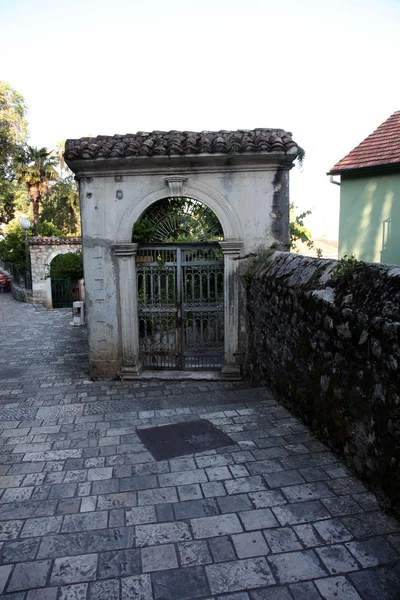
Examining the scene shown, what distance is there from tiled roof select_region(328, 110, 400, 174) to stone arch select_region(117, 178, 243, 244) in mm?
6564

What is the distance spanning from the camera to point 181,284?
22.5 feet

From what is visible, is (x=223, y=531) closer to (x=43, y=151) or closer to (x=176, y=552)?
(x=176, y=552)

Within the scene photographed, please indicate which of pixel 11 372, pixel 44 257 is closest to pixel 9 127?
pixel 44 257

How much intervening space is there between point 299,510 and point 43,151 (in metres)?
23.4

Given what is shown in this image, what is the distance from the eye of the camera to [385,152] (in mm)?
11133

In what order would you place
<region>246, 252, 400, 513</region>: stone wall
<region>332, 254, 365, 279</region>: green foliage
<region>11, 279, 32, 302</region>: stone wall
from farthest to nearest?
<region>11, 279, 32, 302</region>: stone wall → <region>332, 254, 365, 279</region>: green foliage → <region>246, 252, 400, 513</region>: stone wall

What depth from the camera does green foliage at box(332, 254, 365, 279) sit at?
3630mm

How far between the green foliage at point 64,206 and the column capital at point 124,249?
25123 millimetres

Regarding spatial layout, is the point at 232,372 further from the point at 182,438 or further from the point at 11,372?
the point at 11,372

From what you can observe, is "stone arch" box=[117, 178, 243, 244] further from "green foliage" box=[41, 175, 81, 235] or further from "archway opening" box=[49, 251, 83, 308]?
"green foliage" box=[41, 175, 81, 235]

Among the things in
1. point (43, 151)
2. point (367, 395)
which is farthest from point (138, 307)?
point (43, 151)

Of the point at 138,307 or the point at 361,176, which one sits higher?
the point at 361,176

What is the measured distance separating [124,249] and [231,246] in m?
1.74

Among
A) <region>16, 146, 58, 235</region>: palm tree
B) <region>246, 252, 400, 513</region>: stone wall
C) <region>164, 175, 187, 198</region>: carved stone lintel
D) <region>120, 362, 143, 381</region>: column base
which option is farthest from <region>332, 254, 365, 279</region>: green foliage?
<region>16, 146, 58, 235</region>: palm tree
